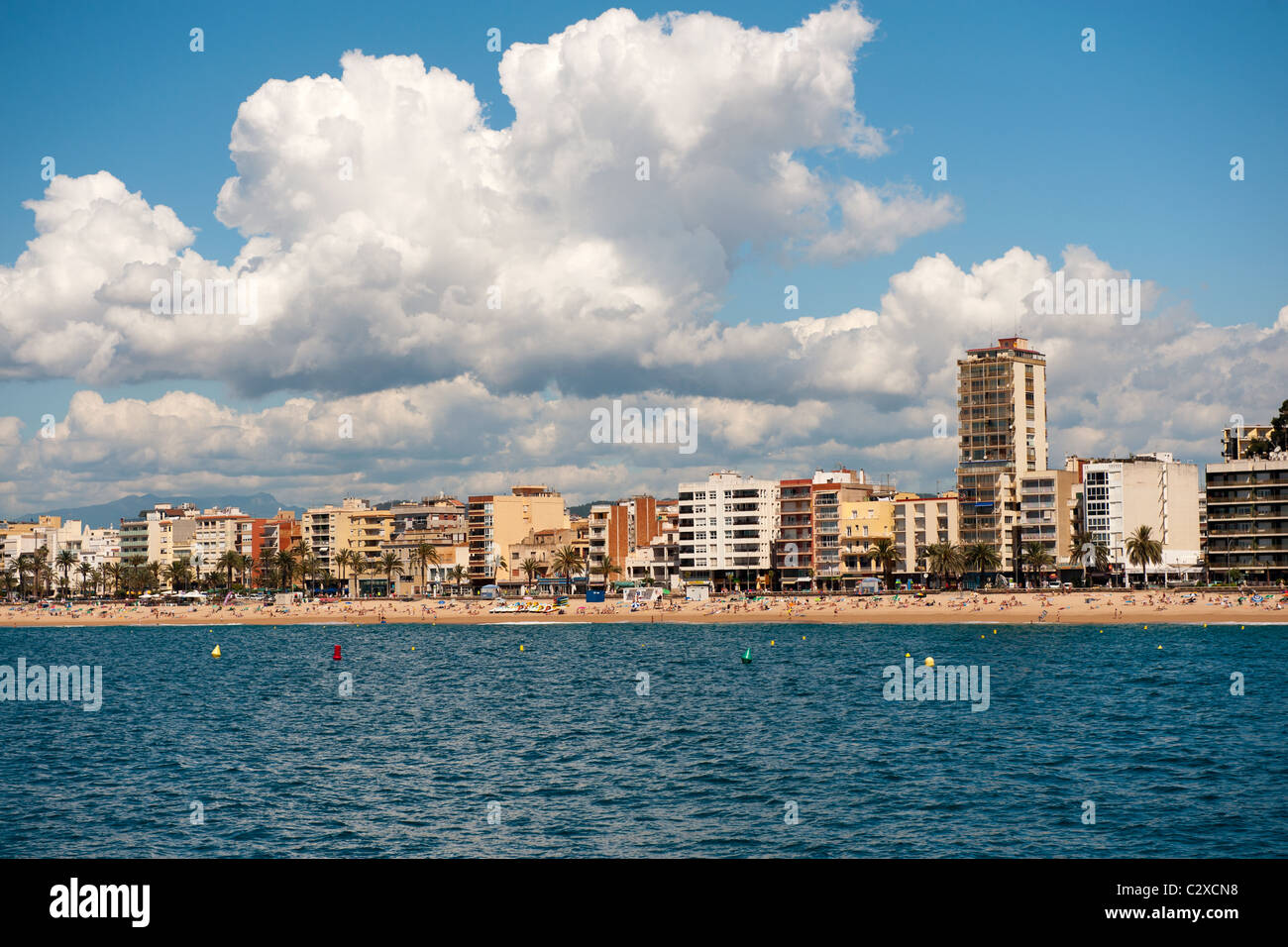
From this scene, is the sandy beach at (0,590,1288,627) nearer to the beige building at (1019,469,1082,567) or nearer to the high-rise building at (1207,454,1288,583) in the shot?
the high-rise building at (1207,454,1288,583)

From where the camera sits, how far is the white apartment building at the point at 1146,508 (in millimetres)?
178000

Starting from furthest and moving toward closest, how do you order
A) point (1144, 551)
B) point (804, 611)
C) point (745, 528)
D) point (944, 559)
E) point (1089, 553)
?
1. point (745, 528)
2. point (944, 559)
3. point (1089, 553)
4. point (1144, 551)
5. point (804, 611)

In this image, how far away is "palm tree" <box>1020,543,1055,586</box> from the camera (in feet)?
576

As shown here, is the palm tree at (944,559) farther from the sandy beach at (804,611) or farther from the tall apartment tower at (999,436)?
the sandy beach at (804,611)

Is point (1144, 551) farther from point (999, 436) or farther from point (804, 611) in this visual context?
point (804, 611)

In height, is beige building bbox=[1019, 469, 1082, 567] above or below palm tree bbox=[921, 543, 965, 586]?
above

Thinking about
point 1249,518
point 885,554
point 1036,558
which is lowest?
point 1036,558

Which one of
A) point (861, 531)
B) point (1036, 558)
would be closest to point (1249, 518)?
point (1036, 558)

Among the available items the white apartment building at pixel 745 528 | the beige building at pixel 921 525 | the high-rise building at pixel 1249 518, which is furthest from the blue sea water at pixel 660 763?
the white apartment building at pixel 745 528

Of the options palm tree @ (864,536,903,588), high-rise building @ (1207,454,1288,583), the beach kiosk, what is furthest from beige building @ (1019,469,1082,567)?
the beach kiosk

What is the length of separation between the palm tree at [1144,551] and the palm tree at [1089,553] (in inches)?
161

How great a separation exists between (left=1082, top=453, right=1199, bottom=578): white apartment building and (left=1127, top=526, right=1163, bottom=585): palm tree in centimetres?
274

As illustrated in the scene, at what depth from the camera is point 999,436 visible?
191500 mm

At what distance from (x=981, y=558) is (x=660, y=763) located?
476 feet
